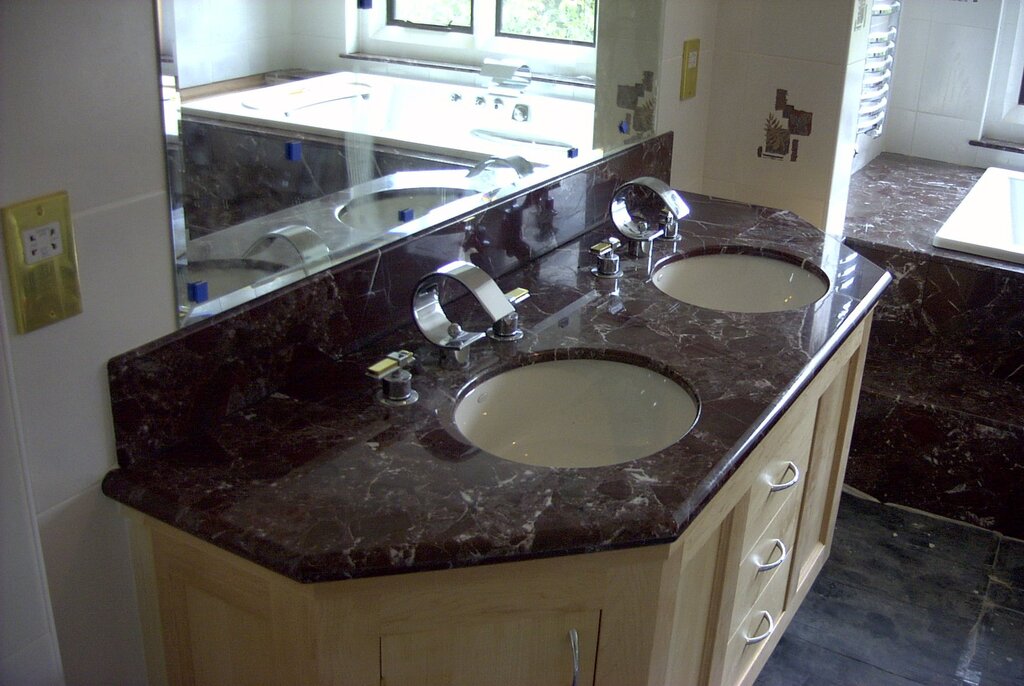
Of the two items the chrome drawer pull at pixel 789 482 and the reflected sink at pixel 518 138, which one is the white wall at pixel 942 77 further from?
the chrome drawer pull at pixel 789 482

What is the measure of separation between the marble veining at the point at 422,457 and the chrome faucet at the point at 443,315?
0.12ft

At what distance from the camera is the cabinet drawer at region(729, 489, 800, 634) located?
1.74 m

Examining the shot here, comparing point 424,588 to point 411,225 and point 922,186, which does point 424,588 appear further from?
point 922,186

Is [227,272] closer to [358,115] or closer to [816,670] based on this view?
[358,115]

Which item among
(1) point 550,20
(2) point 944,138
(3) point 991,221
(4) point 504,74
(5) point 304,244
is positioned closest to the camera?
(5) point 304,244

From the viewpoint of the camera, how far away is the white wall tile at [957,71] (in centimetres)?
354

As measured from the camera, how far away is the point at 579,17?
80.4 inches

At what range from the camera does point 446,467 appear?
1.32 meters

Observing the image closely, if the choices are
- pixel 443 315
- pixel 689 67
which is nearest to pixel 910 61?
pixel 689 67

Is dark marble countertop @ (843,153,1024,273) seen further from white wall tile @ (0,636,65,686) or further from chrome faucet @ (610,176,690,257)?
white wall tile @ (0,636,65,686)

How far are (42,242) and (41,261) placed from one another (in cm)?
2

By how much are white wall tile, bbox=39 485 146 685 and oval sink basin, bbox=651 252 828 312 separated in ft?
3.77

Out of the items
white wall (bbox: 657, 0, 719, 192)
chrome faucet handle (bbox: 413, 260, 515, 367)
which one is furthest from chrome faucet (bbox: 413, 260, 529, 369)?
white wall (bbox: 657, 0, 719, 192)

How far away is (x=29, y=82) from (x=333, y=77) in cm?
58
